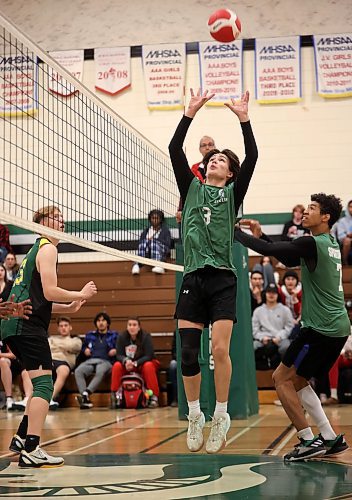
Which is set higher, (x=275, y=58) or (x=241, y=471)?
(x=275, y=58)

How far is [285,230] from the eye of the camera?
50.7 feet

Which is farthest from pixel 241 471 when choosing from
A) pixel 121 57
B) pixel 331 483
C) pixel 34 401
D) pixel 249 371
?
pixel 121 57

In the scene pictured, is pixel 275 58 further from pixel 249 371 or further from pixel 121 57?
pixel 249 371

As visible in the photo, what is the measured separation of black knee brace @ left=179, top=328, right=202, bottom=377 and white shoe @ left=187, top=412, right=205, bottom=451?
31cm

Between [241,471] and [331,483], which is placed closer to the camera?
[331,483]

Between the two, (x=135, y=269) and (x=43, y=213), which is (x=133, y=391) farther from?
(x=43, y=213)

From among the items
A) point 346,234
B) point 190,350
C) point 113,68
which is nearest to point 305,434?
point 190,350

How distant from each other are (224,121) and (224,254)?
39.2 ft

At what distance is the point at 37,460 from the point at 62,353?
7.27m

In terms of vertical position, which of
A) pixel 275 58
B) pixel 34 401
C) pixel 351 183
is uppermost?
pixel 275 58

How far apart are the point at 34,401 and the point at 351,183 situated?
38.9 feet

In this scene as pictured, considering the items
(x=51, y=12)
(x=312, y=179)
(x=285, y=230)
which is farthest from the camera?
(x=51, y=12)

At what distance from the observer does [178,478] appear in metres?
4.99

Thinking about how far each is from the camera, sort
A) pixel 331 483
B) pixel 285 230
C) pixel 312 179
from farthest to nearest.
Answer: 1. pixel 312 179
2. pixel 285 230
3. pixel 331 483
